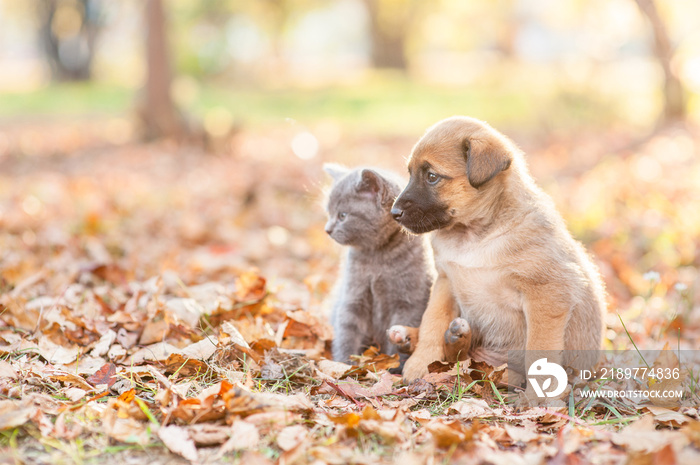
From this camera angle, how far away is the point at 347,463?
2.68 meters

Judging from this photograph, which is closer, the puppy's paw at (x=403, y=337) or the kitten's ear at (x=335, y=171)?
the puppy's paw at (x=403, y=337)

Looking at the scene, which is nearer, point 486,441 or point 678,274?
point 486,441

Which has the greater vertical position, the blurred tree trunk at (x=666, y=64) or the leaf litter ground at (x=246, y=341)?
the blurred tree trunk at (x=666, y=64)

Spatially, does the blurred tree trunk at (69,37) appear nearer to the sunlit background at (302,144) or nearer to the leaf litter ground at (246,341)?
the sunlit background at (302,144)

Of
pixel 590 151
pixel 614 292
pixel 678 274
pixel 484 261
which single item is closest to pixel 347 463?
pixel 484 261

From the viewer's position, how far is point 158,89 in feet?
43.8

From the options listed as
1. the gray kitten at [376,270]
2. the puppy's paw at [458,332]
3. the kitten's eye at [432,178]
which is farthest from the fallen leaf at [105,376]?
the kitten's eye at [432,178]

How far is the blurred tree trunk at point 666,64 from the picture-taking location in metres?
12.0

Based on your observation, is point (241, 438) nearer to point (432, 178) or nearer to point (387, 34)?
point (432, 178)

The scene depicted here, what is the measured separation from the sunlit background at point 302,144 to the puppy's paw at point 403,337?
157cm

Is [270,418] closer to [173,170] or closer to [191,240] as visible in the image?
[191,240]

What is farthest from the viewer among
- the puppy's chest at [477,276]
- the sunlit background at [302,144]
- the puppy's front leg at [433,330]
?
the sunlit background at [302,144]

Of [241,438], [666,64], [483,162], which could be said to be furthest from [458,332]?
[666,64]

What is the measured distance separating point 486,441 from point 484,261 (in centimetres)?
105
